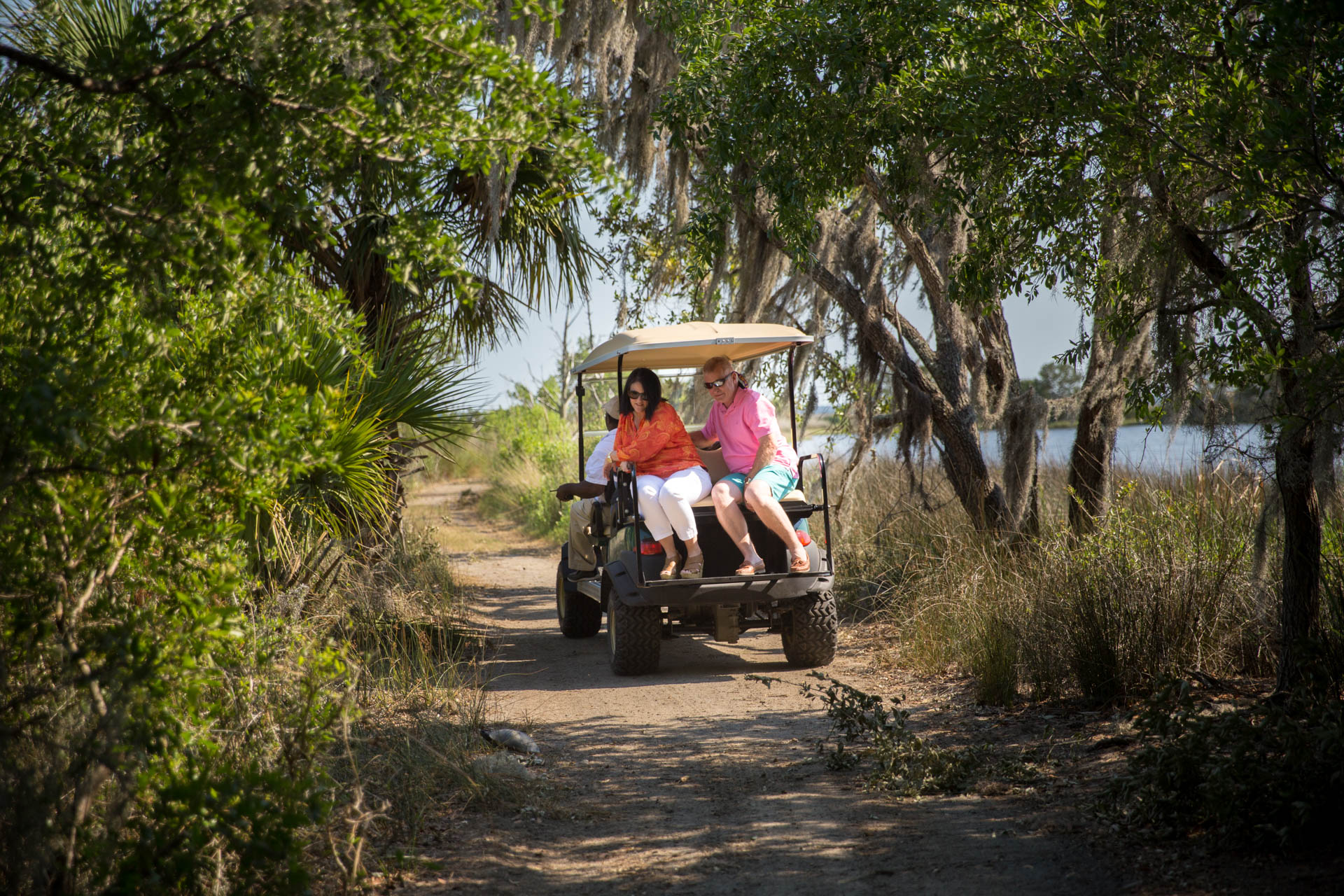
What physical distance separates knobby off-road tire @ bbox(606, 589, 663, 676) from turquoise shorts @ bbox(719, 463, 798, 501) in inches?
36.1

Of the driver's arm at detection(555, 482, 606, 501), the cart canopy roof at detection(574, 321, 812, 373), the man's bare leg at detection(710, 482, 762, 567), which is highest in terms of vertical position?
the cart canopy roof at detection(574, 321, 812, 373)

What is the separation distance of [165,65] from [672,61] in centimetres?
714

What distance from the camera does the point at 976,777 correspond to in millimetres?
4188

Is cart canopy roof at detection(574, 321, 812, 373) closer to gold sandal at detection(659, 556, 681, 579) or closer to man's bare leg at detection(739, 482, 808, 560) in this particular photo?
man's bare leg at detection(739, 482, 808, 560)

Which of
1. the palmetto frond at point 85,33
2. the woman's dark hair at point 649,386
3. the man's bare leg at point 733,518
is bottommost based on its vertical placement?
the man's bare leg at point 733,518

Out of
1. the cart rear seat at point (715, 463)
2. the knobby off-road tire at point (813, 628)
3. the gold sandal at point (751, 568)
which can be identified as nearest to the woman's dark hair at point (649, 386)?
the cart rear seat at point (715, 463)

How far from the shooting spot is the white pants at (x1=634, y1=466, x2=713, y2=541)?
20.0ft

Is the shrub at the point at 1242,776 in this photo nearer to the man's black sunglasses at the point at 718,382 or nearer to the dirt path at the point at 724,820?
the dirt path at the point at 724,820

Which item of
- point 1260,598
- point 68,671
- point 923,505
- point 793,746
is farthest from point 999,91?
point 923,505

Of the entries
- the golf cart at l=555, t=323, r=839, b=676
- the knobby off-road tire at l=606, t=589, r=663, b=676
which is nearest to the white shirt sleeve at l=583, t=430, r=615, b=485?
the golf cart at l=555, t=323, r=839, b=676

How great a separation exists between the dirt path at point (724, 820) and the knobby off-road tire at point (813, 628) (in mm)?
215

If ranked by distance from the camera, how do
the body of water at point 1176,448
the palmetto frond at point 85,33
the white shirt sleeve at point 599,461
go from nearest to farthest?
the palmetto frond at point 85,33 → the body of water at point 1176,448 → the white shirt sleeve at point 599,461

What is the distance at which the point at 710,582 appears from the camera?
6.07 meters

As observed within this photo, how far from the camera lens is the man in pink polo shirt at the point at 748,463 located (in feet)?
20.1
